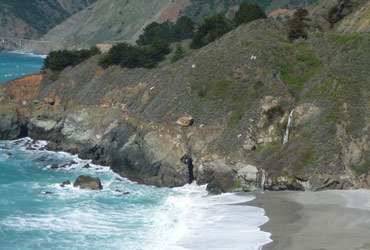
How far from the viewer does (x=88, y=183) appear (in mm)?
46250

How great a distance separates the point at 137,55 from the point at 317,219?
38.9 m

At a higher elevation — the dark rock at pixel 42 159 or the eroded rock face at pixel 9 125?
the eroded rock face at pixel 9 125

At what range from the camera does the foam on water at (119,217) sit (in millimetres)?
32875

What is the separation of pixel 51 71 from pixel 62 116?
1301 centimetres

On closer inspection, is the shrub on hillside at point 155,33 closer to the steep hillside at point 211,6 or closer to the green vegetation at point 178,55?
the green vegetation at point 178,55

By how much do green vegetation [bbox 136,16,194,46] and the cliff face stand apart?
24.0m

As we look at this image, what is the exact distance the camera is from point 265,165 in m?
42.0

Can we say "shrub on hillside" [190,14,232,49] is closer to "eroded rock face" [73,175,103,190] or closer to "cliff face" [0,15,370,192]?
"cliff face" [0,15,370,192]

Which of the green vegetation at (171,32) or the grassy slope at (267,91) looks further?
the green vegetation at (171,32)

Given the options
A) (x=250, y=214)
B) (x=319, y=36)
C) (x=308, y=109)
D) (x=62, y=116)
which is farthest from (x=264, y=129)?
(x=62, y=116)

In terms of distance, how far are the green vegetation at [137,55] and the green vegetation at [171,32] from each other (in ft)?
54.6

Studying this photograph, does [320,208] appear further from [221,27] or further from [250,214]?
[221,27]

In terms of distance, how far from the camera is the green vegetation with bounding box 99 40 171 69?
6450cm

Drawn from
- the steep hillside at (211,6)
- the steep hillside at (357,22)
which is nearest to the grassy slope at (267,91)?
the steep hillside at (357,22)
